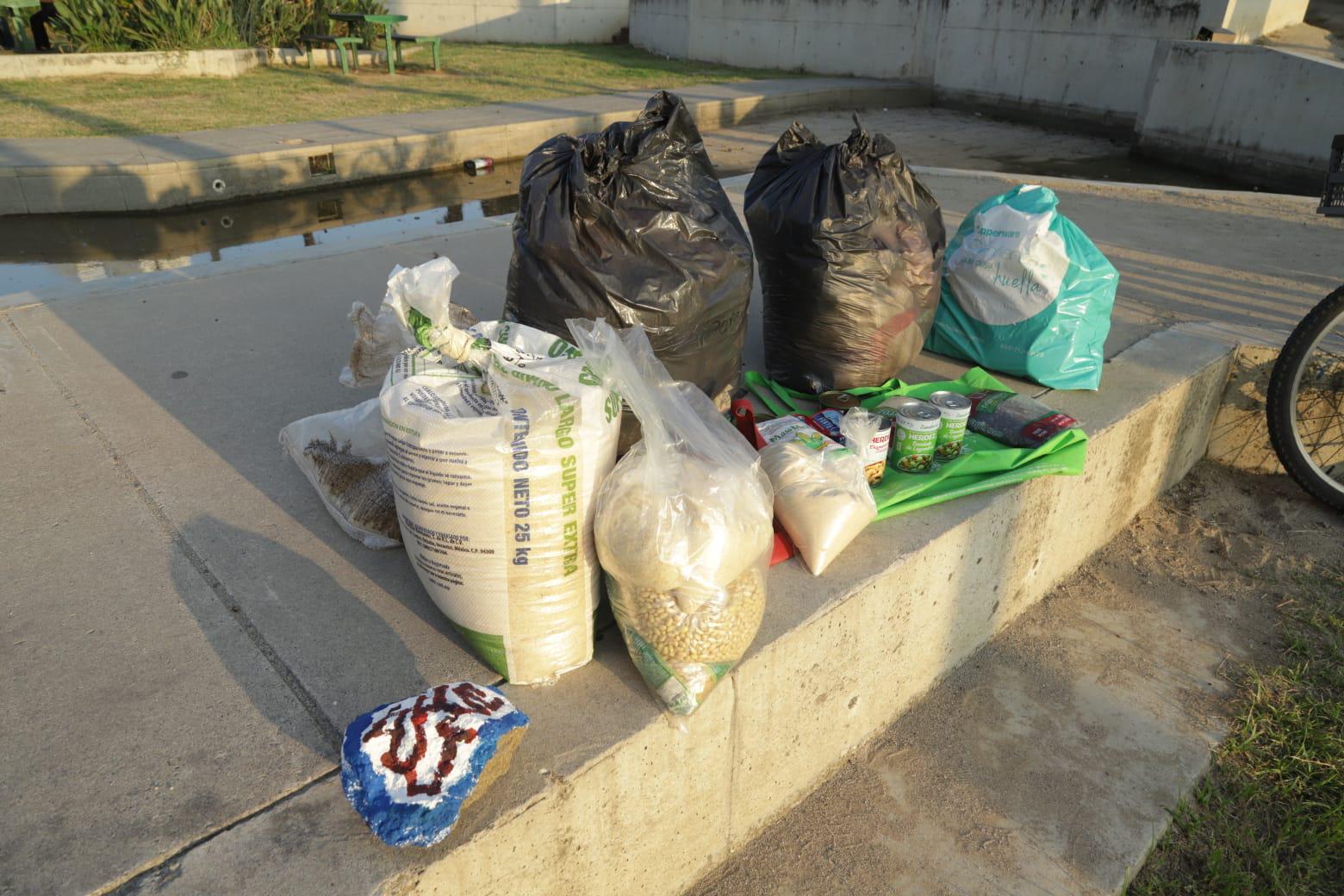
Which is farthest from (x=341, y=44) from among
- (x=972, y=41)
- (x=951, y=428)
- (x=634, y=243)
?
(x=951, y=428)

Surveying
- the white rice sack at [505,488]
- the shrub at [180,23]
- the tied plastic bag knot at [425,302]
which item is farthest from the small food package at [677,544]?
the shrub at [180,23]

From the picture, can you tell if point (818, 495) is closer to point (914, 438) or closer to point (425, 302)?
point (914, 438)

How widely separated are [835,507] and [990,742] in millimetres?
772

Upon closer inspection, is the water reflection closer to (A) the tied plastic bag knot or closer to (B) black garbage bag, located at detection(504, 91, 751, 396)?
(B) black garbage bag, located at detection(504, 91, 751, 396)

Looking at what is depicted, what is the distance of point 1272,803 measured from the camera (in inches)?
78.2

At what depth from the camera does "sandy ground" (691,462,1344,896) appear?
1805 mm

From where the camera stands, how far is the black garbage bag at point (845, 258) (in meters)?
2.48

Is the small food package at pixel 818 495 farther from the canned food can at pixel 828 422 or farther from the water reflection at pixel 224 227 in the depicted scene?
the water reflection at pixel 224 227

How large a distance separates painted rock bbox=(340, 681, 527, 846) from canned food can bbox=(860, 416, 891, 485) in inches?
42.2

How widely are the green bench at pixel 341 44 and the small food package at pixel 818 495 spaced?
→ 12.6 meters

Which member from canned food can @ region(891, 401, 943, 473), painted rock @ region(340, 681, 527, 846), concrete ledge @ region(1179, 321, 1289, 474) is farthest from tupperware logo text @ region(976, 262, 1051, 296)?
painted rock @ region(340, 681, 527, 846)

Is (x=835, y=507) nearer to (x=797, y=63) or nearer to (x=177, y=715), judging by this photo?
(x=177, y=715)

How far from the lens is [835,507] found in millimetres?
1852

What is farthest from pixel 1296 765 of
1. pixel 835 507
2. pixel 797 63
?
pixel 797 63
